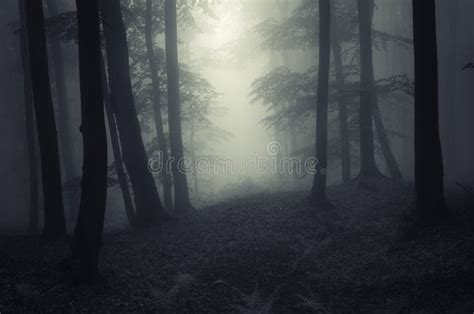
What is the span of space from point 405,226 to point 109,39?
11015 mm

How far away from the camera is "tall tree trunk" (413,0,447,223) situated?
1002 centimetres

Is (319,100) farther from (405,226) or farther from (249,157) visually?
(249,157)

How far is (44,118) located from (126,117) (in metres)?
2.87

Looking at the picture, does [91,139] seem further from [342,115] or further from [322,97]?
[342,115]

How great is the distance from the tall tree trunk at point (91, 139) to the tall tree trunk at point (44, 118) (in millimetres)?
3354

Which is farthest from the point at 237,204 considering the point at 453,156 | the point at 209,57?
the point at 453,156

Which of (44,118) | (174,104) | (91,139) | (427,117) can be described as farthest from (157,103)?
(427,117)

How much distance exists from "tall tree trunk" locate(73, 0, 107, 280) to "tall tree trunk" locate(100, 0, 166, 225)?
4913mm

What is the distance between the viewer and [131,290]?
948 cm

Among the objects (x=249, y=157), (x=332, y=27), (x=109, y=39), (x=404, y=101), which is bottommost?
(x=249, y=157)

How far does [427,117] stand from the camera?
10195 mm

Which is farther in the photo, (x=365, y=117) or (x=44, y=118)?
(x=365, y=117)

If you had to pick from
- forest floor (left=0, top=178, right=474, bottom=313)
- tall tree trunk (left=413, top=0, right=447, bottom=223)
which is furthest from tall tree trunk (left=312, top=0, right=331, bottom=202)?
tall tree trunk (left=413, top=0, right=447, bottom=223)

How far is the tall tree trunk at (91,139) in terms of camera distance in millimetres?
8945
